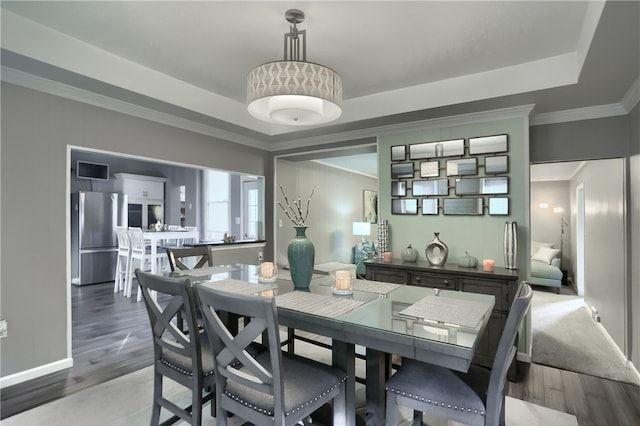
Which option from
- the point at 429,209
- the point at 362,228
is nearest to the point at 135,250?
the point at 362,228

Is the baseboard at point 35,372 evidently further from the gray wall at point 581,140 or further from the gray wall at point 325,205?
the gray wall at point 581,140

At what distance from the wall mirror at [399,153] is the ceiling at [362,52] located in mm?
363

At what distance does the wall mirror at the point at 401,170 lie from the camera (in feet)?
12.2

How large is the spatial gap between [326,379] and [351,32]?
222 centimetres

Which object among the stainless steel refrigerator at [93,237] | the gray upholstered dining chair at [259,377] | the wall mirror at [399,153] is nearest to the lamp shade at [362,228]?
the wall mirror at [399,153]

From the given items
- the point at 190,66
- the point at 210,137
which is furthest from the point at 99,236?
the point at 190,66

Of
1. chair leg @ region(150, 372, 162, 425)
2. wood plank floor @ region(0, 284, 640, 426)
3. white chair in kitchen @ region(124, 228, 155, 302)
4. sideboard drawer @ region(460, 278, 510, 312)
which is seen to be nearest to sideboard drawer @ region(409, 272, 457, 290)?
sideboard drawer @ region(460, 278, 510, 312)

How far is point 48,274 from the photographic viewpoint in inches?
106

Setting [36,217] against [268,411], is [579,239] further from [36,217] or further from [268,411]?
[36,217]

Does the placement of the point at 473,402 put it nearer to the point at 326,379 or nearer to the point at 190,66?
the point at 326,379

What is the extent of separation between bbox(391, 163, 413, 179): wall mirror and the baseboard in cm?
359

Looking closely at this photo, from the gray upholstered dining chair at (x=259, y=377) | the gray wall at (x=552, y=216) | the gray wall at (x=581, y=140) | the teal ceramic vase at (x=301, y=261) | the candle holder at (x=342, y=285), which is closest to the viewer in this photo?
the gray upholstered dining chair at (x=259, y=377)

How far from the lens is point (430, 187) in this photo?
362cm

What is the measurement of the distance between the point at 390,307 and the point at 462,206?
216cm
